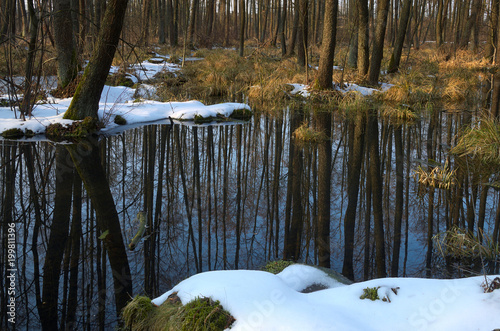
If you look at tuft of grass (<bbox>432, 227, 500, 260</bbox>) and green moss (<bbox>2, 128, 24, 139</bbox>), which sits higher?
green moss (<bbox>2, 128, 24, 139</bbox>)

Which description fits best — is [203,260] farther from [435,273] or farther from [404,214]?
[404,214]

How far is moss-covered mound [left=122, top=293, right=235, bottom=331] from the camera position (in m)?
2.48

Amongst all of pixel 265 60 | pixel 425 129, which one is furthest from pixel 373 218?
pixel 265 60

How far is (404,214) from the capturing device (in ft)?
17.2

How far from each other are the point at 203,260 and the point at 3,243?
6.50ft

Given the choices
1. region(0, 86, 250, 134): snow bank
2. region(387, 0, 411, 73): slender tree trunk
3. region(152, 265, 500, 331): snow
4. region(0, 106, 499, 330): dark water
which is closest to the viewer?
region(152, 265, 500, 331): snow

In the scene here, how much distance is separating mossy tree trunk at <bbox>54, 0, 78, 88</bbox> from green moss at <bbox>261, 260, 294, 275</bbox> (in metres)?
9.34

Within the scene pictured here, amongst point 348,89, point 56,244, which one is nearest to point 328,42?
point 348,89

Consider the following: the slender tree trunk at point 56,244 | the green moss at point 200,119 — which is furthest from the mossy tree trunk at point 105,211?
the green moss at point 200,119

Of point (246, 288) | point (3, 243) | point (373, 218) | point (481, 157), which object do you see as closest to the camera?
point (246, 288)

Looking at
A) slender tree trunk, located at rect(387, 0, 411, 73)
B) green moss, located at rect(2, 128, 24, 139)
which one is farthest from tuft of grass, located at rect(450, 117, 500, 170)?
slender tree trunk, located at rect(387, 0, 411, 73)

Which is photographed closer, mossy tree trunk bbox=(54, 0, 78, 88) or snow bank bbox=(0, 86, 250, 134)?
snow bank bbox=(0, 86, 250, 134)

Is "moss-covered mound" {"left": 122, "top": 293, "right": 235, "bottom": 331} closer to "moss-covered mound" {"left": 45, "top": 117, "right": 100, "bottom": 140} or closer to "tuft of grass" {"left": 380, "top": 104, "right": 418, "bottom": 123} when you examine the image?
"moss-covered mound" {"left": 45, "top": 117, "right": 100, "bottom": 140}

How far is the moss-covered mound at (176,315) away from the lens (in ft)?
8.13
